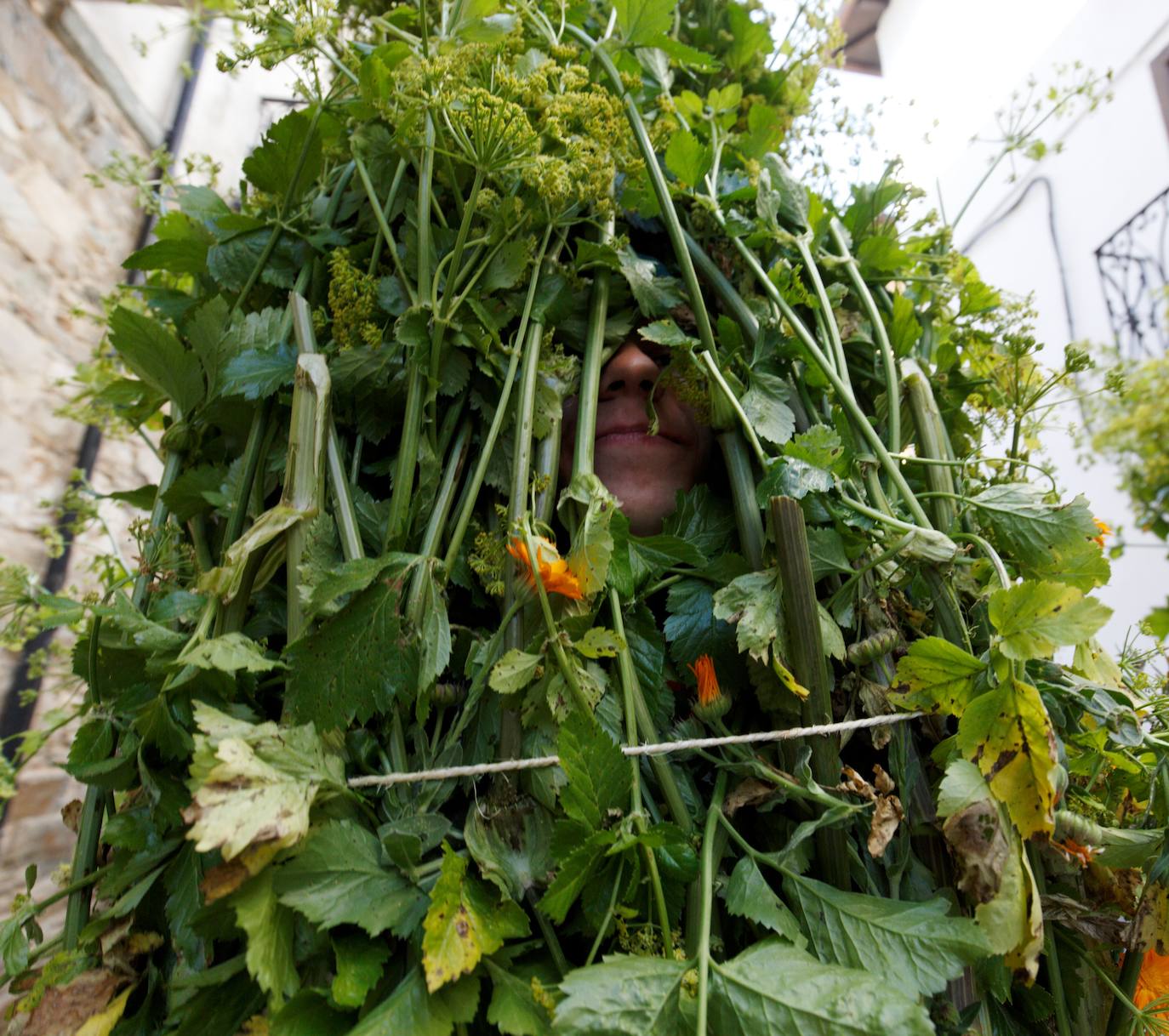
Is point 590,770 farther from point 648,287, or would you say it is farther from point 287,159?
point 287,159

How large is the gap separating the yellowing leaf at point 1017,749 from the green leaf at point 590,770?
0.81 ft

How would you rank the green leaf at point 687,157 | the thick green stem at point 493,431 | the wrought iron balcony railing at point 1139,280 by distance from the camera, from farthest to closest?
1. the wrought iron balcony railing at point 1139,280
2. the green leaf at point 687,157
3. the thick green stem at point 493,431

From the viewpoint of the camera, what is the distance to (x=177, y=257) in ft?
2.63

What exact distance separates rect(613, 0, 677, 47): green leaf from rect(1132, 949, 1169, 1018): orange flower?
0.97 m

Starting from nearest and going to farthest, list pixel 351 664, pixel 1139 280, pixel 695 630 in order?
pixel 351 664 < pixel 695 630 < pixel 1139 280

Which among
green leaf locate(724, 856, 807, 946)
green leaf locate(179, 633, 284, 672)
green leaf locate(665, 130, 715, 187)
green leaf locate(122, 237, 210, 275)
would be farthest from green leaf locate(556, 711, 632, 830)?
green leaf locate(122, 237, 210, 275)

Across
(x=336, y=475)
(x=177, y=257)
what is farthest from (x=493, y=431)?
(x=177, y=257)

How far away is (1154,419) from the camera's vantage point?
70.9 inches

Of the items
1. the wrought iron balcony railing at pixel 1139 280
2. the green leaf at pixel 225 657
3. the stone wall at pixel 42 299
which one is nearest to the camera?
the green leaf at pixel 225 657

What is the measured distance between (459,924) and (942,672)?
38 cm

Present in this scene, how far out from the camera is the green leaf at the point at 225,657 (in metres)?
0.51

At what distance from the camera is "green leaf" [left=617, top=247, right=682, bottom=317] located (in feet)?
2.47

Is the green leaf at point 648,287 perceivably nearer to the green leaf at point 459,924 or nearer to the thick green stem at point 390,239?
the thick green stem at point 390,239

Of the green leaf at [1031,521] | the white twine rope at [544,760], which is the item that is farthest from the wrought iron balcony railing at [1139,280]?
the white twine rope at [544,760]
